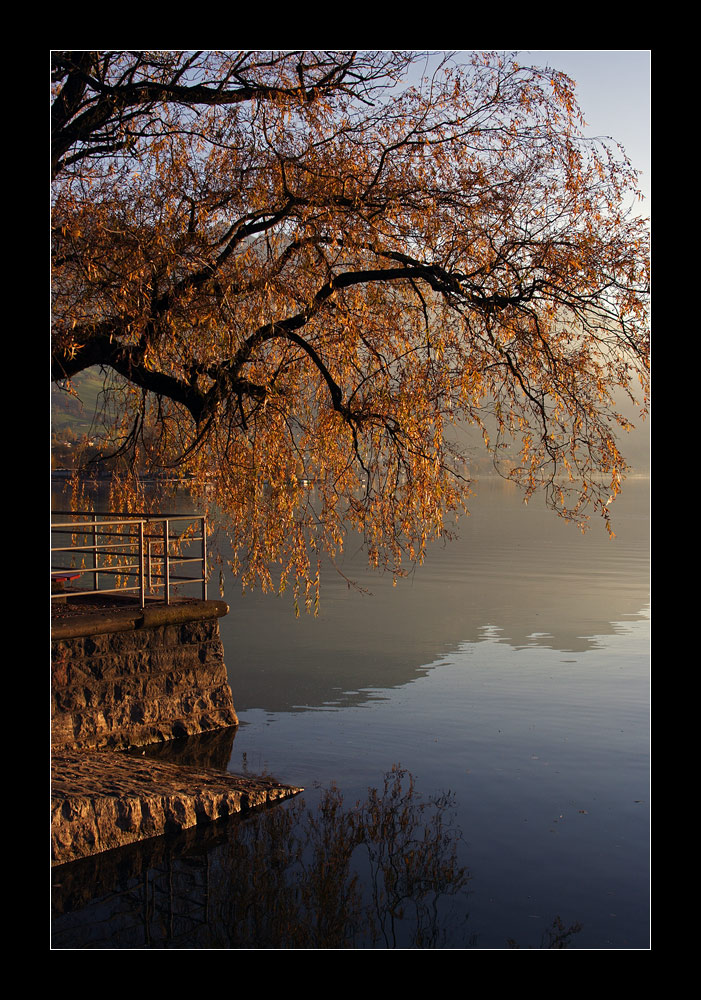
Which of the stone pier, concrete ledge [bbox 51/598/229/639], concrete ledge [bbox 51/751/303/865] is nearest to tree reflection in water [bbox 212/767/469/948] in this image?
concrete ledge [bbox 51/751/303/865]

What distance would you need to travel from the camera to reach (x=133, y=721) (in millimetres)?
12641

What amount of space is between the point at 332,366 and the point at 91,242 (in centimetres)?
276

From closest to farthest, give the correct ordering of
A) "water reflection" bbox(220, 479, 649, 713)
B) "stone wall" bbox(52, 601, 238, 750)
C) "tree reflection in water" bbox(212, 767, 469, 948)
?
1. "tree reflection in water" bbox(212, 767, 469, 948)
2. "stone wall" bbox(52, 601, 238, 750)
3. "water reflection" bbox(220, 479, 649, 713)

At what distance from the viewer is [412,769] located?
12781mm

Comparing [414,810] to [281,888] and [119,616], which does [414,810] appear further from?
[119,616]

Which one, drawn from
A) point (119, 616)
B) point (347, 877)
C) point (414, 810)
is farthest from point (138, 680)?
point (347, 877)

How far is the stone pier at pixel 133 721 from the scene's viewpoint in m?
9.32

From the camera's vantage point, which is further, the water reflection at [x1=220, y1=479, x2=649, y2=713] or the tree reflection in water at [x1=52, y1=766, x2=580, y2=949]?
the water reflection at [x1=220, y1=479, x2=649, y2=713]

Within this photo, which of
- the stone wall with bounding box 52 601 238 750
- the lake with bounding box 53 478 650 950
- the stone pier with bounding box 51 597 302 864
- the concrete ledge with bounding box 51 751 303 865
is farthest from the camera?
the stone wall with bounding box 52 601 238 750

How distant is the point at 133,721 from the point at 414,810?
12.5 ft

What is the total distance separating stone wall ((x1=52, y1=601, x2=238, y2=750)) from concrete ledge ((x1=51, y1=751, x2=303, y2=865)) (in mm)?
718

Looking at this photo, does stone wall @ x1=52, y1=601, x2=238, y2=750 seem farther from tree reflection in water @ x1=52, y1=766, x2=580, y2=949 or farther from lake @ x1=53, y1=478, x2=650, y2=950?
tree reflection in water @ x1=52, y1=766, x2=580, y2=949

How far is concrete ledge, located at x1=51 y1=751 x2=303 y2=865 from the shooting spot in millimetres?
8984
